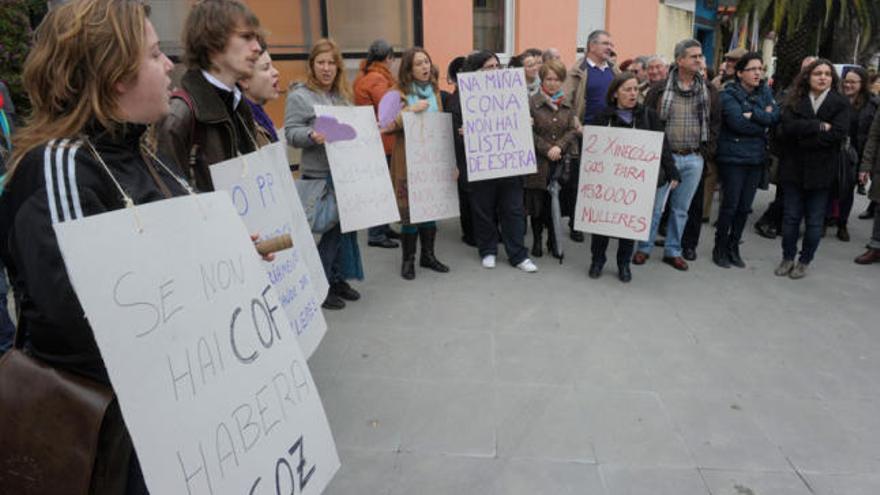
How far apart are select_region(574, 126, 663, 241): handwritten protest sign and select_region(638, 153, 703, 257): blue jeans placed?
48cm

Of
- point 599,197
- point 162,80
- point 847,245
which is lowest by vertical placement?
point 847,245

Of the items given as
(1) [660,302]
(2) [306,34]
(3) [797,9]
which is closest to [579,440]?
(1) [660,302]

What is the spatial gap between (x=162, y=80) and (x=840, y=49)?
1982 centimetres

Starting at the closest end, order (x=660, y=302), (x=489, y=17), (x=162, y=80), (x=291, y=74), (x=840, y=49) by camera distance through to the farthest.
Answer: (x=162, y=80) → (x=660, y=302) → (x=291, y=74) → (x=489, y=17) → (x=840, y=49)

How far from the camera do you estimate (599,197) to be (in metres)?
5.31

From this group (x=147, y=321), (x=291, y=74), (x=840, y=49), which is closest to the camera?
(x=147, y=321)

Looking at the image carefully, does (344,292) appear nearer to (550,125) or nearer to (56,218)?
(550,125)

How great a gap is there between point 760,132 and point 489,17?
5.37m

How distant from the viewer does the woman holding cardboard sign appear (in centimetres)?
512

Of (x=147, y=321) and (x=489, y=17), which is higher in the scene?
(x=489, y=17)

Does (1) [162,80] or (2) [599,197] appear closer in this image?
(1) [162,80]

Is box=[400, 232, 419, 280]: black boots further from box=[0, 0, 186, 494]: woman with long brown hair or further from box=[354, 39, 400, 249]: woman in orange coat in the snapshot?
box=[0, 0, 186, 494]: woman with long brown hair

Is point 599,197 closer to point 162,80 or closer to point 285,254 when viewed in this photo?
point 285,254

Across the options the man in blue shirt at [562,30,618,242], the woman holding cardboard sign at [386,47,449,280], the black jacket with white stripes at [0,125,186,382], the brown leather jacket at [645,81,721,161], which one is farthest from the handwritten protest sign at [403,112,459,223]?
the black jacket with white stripes at [0,125,186,382]
